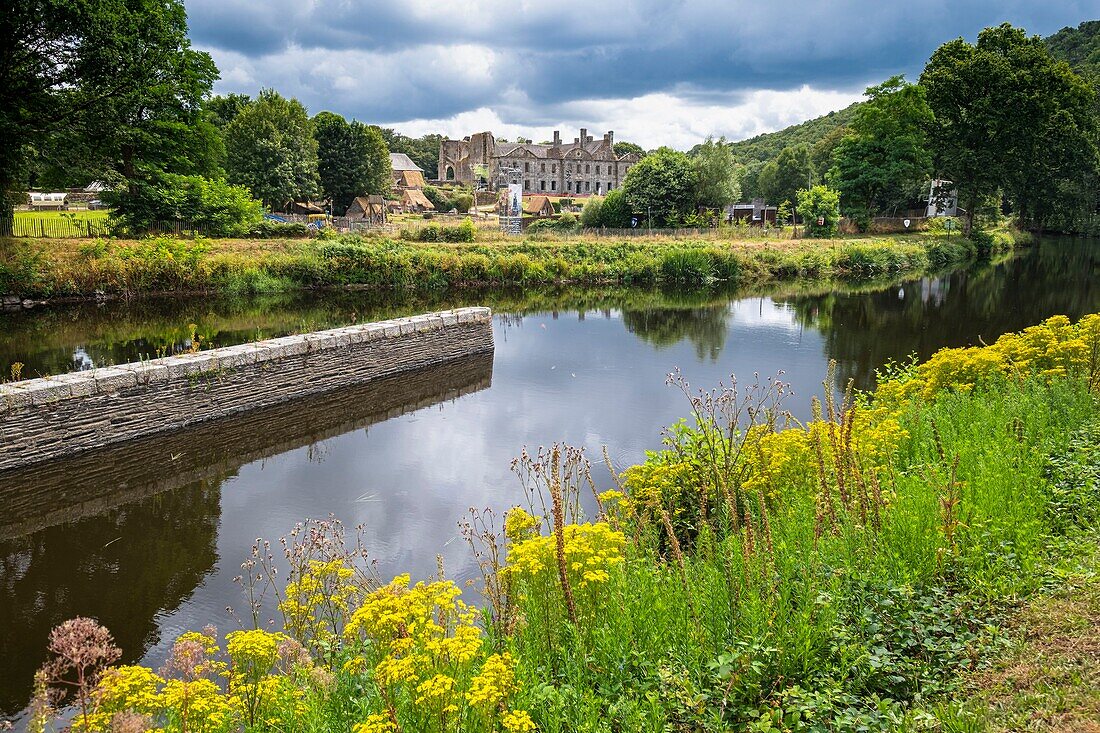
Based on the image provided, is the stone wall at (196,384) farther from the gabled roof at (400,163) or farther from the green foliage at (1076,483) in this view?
the gabled roof at (400,163)

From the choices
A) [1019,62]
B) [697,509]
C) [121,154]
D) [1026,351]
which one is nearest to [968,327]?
[1026,351]

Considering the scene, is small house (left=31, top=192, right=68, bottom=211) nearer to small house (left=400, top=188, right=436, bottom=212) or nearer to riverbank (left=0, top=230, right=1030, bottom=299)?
riverbank (left=0, top=230, right=1030, bottom=299)

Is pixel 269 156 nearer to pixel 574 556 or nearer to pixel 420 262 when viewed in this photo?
pixel 420 262

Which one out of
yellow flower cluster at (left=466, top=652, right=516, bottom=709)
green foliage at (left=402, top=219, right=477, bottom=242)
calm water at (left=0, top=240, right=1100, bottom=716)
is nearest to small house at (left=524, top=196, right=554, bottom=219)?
green foliage at (left=402, top=219, right=477, bottom=242)

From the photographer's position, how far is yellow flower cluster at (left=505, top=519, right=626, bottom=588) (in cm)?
439

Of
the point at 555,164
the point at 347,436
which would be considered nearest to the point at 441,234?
the point at 347,436

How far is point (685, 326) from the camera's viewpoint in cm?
2342

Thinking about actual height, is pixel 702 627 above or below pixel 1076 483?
below

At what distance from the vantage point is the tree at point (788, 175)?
231 feet

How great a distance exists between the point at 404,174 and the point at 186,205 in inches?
2255

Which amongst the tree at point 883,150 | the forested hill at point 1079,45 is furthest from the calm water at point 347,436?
the forested hill at point 1079,45

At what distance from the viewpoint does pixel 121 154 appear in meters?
29.2

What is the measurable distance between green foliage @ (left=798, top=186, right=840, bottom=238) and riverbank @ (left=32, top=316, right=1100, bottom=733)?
141ft

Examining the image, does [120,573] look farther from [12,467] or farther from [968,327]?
[968,327]
